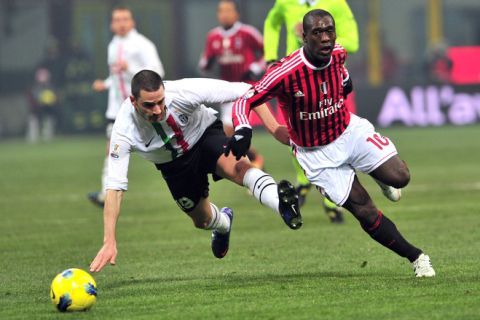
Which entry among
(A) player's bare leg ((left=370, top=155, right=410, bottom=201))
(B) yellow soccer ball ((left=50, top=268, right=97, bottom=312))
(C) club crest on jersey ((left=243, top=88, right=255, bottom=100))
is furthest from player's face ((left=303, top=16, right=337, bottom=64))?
(B) yellow soccer ball ((left=50, top=268, right=97, bottom=312))

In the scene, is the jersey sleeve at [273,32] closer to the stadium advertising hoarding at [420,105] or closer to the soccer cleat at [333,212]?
the soccer cleat at [333,212]

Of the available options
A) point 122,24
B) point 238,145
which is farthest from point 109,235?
point 122,24

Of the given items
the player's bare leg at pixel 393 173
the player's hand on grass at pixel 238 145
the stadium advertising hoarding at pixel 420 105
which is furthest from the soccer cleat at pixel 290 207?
the stadium advertising hoarding at pixel 420 105

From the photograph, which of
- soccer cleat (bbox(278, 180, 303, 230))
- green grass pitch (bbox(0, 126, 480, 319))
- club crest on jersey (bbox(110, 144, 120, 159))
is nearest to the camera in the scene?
green grass pitch (bbox(0, 126, 480, 319))

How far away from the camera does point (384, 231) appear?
8.72 metres

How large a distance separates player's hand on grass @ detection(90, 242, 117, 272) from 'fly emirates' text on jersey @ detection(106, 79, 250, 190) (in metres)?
0.58

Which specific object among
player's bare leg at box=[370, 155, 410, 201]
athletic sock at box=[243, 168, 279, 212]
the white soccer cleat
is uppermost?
player's bare leg at box=[370, 155, 410, 201]

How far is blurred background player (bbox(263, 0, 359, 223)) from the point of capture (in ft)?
41.4

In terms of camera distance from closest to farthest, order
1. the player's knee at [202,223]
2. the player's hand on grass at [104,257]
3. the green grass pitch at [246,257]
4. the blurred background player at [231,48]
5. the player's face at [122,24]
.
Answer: the green grass pitch at [246,257] < the player's hand on grass at [104,257] < the player's knee at [202,223] < the player's face at [122,24] < the blurred background player at [231,48]

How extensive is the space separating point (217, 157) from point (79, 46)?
82.3 ft

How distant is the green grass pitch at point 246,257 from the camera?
762cm

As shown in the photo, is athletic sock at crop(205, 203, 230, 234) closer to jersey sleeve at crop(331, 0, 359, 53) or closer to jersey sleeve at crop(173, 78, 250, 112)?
jersey sleeve at crop(173, 78, 250, 112)

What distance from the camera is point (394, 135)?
88.9ft

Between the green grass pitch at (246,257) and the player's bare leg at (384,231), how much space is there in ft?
0.60
